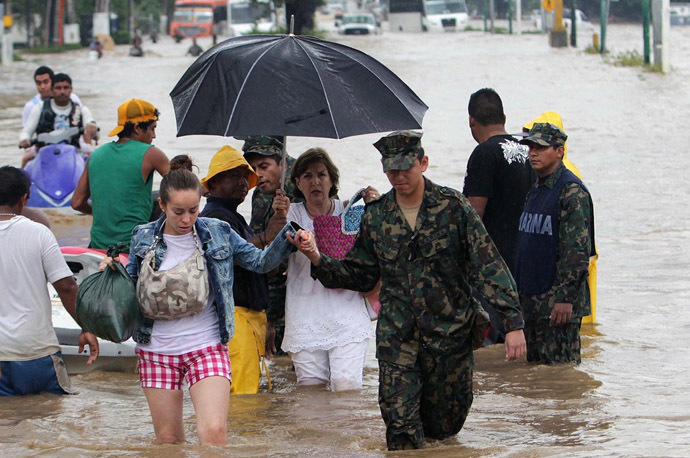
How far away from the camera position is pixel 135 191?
308 inches

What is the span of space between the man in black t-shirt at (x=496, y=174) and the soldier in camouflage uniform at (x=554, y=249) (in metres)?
0.36

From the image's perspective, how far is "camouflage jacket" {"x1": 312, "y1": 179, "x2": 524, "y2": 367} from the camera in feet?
17.8

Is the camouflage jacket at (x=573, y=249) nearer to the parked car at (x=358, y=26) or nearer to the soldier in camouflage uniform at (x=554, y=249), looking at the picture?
the soldier in camouflage uniform at (x=554, y=249)

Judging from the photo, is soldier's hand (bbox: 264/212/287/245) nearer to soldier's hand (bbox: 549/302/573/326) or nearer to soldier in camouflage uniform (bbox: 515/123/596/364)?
soldier in camouflage uniform (bbox: 515/123/596/364)

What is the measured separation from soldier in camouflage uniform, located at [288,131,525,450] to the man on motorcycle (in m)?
7.75

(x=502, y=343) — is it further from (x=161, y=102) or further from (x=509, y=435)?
(x=161, y=102)

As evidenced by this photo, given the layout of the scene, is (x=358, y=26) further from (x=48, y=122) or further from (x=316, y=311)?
(x=316, y=311)

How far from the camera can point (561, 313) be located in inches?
278

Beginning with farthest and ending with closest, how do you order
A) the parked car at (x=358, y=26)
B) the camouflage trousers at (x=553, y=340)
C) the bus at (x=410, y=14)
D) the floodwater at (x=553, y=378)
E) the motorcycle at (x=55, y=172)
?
the bus at (x=410, y=14), the parked car at (x=358, y=26), the motorcycle at (x=55, y=172), the camouflage trousers at (x=553, y=340), the floodwater at (x=553, y=378)

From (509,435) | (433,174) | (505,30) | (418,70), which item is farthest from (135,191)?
(505,30)

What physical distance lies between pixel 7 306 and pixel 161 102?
25.4 metres

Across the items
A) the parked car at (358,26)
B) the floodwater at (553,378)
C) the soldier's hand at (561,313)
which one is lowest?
the floodwater at (553,378)

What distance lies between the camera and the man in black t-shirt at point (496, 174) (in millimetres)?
7656

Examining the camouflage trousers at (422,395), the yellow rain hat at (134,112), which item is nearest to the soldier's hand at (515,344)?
the camouflage trousers at (422,395)
